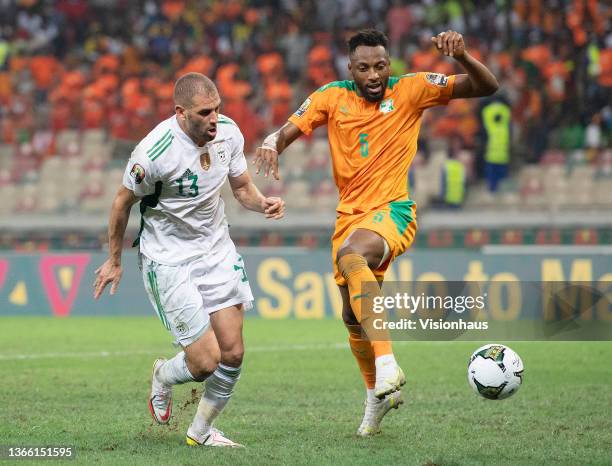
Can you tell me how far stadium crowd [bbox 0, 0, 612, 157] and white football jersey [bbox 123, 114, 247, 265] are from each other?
11.1m

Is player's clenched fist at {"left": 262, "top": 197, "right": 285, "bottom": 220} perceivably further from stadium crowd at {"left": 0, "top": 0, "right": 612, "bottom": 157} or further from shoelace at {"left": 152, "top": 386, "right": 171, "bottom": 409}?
stadium crowd at {"left": 0, "top": 0, "right": 612, "bottom": 157}

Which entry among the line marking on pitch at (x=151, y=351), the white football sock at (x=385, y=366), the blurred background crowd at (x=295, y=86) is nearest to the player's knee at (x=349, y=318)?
the white football sock at (x=385, y=366)

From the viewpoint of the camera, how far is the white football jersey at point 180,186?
6164 millimetres

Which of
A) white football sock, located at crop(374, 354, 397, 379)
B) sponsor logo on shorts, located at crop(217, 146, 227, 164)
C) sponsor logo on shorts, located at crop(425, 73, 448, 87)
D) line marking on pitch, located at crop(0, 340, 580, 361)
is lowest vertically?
line marking on pitch, located at crop(0, 340, 580, 361)

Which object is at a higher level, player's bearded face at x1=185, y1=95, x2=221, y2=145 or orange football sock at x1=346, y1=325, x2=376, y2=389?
player's bearded face at x1=185, y1=95, x2=221, y2=145

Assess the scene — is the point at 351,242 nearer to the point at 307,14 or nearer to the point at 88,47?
the point at 307,14

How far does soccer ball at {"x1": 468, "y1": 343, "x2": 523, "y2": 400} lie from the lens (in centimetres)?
641

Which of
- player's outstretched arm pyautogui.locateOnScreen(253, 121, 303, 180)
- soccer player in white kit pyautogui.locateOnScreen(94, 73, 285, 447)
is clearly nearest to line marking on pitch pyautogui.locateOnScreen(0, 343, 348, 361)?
soccer player in white kit pyautogui.locateOnScreen(94, 73, 285, 447)

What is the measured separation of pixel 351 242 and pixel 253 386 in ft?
9.32

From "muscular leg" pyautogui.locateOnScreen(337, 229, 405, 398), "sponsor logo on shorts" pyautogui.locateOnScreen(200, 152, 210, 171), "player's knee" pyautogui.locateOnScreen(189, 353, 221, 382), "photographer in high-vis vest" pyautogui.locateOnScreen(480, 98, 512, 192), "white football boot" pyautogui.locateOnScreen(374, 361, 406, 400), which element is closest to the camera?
"white football boot" pyautogui.locateOnScreen(374, 361, 406, 400)

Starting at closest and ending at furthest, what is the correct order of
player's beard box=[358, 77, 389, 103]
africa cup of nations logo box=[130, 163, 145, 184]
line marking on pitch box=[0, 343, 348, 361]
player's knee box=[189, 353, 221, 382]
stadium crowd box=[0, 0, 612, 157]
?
africa cup of nations logo box=[130, 163, 145, 184] → player's knee box=[189, 353, 221, 382] → player's beard box=[358, 77, 389, 103] → line marking on pitch box=[0, 343, 348, 361] → stadium crowd box=[0, 0, 612, 157]

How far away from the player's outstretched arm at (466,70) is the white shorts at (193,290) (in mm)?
1652

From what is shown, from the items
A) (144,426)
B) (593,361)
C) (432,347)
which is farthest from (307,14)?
(144,426)

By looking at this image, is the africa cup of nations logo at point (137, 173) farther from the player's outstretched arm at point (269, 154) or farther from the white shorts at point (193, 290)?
the player's outstretched arm at point (269, 154)
